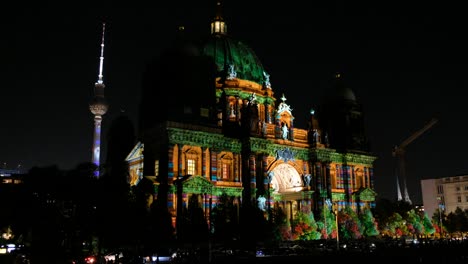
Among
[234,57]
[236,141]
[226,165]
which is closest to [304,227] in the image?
[226,165]

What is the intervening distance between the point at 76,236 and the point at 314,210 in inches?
1680

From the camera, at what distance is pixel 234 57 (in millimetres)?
96562

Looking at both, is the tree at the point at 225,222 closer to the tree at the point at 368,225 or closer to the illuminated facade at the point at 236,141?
the illuminated facade at the point at 236,141

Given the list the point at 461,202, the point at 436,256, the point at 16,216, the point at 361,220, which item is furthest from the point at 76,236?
the point at 461,202

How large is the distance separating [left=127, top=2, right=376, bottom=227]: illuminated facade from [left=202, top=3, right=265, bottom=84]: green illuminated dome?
7.7 inches

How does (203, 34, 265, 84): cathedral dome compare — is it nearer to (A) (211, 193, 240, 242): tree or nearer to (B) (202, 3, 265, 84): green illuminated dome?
(B) (202, 3, 265, 84): green illuminated dome

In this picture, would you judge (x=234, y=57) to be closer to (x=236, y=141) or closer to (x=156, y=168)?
(x=236, y=141)

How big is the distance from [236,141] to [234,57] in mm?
24939

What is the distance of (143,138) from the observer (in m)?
73.4

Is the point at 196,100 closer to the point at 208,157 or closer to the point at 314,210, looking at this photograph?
the point at 208,157

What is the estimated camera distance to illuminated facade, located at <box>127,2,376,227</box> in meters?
70.0

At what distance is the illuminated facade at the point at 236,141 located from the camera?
230 ft

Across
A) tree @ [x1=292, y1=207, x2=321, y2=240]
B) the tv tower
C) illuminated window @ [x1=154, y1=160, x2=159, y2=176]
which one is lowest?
tree @ [x1=292, y1=207, x2=321, y2=240]

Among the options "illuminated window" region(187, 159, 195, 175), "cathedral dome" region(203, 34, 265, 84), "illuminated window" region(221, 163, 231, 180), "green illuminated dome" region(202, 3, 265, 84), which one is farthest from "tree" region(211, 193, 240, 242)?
"cathedral dome" region(203, 34, 265, 84)
